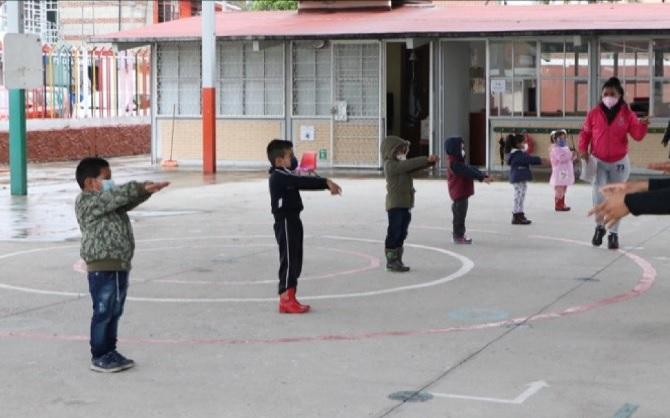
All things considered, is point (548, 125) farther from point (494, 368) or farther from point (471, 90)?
point (494, 368)

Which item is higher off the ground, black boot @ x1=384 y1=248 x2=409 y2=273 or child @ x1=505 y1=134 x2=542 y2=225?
child @ x1=505 y1=134 x2=542 y2=225

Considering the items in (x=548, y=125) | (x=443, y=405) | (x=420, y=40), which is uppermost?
(x=420, y=40)

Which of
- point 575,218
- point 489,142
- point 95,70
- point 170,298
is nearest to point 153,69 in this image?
point 95,70

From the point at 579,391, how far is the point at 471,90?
20.7 m

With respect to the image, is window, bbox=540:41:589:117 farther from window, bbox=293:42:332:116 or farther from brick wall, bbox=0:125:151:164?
brick wall, bbox=0:125:151:164

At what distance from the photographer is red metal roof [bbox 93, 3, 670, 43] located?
23766 millimetres

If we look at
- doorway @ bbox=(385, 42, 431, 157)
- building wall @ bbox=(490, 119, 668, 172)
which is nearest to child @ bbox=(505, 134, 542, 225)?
building wall @ bbox=(490, 119, 668, 172)

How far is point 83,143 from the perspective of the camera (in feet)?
106

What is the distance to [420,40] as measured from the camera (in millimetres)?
25625

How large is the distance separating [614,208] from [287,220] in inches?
180

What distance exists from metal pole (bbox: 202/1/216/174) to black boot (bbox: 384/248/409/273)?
14341 millimetres

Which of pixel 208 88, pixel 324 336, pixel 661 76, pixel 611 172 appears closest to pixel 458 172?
pixel 611 172

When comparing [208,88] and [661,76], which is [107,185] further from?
[661,76]

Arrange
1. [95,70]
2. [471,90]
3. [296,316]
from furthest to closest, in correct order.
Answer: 1. [95,70]
2. [471,90]
3. [296,316]
